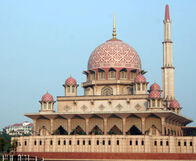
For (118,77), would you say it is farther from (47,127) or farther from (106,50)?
(47,127)

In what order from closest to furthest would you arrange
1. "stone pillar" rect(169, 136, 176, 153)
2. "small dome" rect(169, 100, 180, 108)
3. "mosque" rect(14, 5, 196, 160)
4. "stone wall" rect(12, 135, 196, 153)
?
1. "stone pillar" rect(169, 136, 176, 153)
2. "stone wall" rect(12, 135, 196, 153)
3. "mosque" rect(14, 5, 196, 160)
4. "small dome" rect(169, 100, 180, 108)

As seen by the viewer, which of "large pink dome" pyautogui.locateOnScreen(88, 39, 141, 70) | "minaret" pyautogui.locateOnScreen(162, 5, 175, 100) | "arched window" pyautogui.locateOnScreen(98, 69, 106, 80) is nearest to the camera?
"large pink dome" pyautogui.locateOnScreen(88, 39, 141, 70)

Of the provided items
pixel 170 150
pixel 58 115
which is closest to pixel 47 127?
pixel 58 115

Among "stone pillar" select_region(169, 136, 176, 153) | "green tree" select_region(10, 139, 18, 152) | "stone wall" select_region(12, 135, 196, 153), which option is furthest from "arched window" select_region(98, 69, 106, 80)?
"green tree" select_region(10, 139, 18, 152)

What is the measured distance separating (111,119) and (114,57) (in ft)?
32.1

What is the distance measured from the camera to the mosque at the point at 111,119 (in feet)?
178

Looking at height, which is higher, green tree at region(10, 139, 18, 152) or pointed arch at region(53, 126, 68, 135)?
pointed arch at region(53, 126, 68, 135)

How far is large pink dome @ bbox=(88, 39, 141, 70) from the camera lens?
63.5 meters

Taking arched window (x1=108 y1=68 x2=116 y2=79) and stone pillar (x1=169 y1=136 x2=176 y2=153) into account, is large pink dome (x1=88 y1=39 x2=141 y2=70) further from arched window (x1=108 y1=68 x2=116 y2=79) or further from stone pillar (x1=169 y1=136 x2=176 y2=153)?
stone pillar (x1=169 y1=136 x2=176 y2=153)

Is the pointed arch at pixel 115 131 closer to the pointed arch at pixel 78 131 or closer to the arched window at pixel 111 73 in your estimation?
the pointed arch at pixel 78 131

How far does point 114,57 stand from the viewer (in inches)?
2507

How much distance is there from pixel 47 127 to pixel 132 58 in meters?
14.7

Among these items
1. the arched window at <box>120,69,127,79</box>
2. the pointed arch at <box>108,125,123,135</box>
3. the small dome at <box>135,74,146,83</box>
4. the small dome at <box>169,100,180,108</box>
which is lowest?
the pointed arch at <box>108,125,123,135</box>

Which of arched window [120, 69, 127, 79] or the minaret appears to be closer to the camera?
arched window [120, 69, 127, 79]
